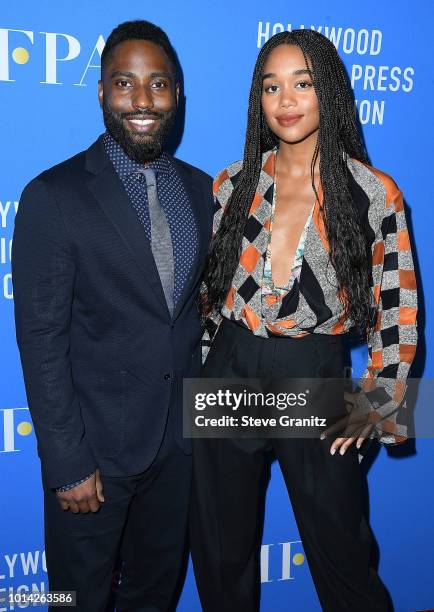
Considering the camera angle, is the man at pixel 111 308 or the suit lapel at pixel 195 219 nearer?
the man at pixel 111 308

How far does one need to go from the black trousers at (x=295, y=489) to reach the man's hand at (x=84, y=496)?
0.27m

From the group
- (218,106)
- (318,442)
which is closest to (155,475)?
(318,442)

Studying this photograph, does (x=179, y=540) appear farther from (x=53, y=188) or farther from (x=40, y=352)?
(x=53, y=188)

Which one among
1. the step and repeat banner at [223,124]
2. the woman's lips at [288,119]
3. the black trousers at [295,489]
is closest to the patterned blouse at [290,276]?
the black trousers at [295,489]

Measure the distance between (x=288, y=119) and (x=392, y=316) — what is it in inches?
22.8

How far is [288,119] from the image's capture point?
1.70 metres

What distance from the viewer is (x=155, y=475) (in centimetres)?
190

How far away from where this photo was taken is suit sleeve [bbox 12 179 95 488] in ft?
5.24

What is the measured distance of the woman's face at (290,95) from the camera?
1680mm

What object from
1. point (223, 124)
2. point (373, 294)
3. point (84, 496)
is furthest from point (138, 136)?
point (84, 496)

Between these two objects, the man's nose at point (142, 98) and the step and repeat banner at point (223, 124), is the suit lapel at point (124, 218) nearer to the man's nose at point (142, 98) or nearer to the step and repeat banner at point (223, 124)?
the man's nose at point (142, 98)

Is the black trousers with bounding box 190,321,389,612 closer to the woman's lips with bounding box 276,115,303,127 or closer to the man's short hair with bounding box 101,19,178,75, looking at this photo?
the woman's lips with bounding box 276,115,303,127

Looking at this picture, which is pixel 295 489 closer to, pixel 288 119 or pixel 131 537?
pixel 131 537

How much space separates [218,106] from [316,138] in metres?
0.51
